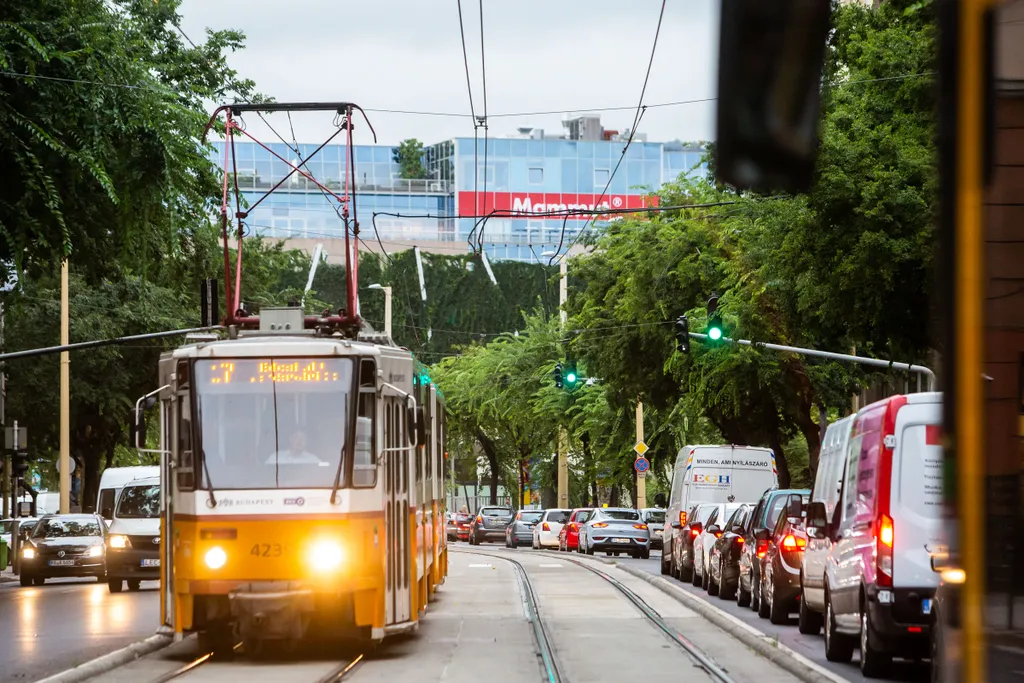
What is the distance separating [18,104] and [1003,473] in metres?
18.6

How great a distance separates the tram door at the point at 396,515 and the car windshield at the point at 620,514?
111 ft

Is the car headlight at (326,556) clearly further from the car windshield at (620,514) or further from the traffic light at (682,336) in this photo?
the car windshield at (620,514)

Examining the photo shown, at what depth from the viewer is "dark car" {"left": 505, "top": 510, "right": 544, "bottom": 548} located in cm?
6462

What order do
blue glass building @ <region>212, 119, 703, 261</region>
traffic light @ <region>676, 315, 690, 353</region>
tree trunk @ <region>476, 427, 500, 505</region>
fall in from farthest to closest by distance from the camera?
blue glass building @ <region>212, 119, 703, 261</region> < tree trunk @ <region>476, 427, 500, 505</region> < traffic light @ <region>676, 315, 690, 353</region>

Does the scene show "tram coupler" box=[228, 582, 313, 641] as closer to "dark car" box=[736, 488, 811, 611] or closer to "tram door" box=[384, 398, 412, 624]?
"tram door" box=[384, 398, 412, 624]

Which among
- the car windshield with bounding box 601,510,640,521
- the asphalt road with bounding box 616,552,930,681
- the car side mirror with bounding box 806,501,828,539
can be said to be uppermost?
the car side mirror with bounding box 806,501,828,539

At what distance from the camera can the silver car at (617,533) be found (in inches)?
2014

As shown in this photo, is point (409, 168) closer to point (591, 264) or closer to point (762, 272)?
point (591, 264)

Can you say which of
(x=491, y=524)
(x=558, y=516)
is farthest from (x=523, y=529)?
(x=491, y=524)

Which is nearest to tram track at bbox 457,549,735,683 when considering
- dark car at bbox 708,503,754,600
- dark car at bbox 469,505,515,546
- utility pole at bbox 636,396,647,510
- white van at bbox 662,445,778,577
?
dark car at bbox 708,503,754,600

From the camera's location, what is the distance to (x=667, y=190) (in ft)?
154

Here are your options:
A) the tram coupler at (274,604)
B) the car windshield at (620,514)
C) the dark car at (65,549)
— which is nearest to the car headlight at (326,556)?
the tram coupler at (274,604)

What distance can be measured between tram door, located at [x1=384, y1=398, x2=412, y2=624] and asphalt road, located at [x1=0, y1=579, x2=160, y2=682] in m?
3.01

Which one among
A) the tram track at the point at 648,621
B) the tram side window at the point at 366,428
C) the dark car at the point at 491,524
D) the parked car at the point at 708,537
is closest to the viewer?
the tram track at the point at 648,621
